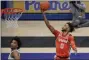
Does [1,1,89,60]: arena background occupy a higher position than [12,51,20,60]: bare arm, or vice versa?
[12,51,20,60]: bare arm

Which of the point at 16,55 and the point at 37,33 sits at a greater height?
the point at 16,55

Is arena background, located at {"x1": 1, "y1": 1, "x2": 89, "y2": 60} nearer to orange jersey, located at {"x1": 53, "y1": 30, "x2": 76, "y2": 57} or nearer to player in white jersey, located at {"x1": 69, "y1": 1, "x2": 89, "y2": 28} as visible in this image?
player in white jersey, located at {"x1": 69, "y1": 1, "x2": 89, "y2": 28}

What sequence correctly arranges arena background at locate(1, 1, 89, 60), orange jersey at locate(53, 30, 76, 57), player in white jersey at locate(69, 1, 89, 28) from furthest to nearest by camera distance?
1. player in white jersey at locate(69, 1, 89, 28)
2. arena background at locate(1, 1, 89, 60)
3. orange jersey at locate(53, 30, 76, 57)

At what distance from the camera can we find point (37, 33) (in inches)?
571

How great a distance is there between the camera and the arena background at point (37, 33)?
34.5 ft

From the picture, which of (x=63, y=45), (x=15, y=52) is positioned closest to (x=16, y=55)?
(x=15, y=52)

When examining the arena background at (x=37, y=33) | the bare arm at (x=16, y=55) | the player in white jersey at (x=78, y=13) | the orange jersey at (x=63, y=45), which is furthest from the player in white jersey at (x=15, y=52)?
the player in white jersey at (x=78, y=13)

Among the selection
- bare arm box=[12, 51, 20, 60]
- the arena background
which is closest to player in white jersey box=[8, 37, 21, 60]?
bare arm box=[12, 51, 20, 60]

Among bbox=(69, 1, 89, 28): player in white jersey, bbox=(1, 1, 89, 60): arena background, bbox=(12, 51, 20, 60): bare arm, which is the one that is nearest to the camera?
bbox=(12, 51, 20, 60): bare arm

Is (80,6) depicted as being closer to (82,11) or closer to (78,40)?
(82,11)

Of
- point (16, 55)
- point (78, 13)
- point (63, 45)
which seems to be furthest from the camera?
point (78, 13)

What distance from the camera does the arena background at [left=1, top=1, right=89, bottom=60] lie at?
34.5 ft

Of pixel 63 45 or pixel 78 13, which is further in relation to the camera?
pixel 78 13

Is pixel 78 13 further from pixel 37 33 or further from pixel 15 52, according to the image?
pixel 15 52
